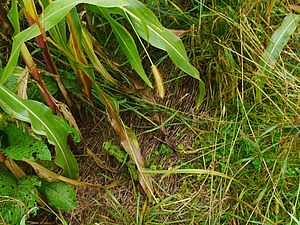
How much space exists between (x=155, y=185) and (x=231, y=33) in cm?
71

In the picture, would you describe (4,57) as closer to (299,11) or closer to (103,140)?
(103,140)

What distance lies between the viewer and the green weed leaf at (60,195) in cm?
109

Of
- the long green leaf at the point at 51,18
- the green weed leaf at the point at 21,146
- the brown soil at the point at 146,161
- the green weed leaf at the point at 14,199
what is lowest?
the brown soil at the point at 146,161

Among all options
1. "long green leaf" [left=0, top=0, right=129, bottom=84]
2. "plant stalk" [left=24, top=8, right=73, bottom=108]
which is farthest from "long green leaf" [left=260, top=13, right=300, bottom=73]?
"plant stalk" [left=24, top=8, right=73, bottom=108]

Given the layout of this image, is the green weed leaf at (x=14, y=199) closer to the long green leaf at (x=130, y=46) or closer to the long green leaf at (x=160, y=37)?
the long green leaf at (x=130, y=46)

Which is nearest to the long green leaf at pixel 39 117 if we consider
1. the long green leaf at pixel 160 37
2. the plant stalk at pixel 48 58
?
the plant stalk at pixel 48 58

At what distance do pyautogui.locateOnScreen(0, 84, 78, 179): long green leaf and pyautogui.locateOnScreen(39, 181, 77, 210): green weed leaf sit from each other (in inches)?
5.2

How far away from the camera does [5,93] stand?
0.91 m

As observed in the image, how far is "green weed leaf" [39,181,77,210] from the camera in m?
1.09

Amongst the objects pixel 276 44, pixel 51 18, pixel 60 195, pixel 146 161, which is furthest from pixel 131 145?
pixel 276 44

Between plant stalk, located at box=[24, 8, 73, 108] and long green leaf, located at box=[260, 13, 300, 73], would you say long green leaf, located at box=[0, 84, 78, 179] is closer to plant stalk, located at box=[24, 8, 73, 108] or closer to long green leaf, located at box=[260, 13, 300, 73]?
plant stalk, located at box=[24, 8, 73, 108]

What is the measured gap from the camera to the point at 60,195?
1.09m

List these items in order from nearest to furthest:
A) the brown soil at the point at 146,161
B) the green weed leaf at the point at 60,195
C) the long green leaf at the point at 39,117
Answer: the long green leaf at the point at 39,117
the green weed leaf at the point at 60,195
the brown soil at the point at 146,161

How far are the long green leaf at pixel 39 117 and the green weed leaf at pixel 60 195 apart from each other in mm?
133
